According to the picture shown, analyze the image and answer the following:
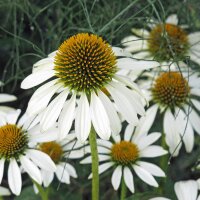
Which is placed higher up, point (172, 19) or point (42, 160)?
point (172, 19)

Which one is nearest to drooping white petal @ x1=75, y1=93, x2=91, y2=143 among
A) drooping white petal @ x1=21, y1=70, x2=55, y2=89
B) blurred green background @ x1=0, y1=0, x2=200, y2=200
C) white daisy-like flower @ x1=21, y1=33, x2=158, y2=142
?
white daisy-like flower @ x1=21, y1=33, x2=158, y2=142

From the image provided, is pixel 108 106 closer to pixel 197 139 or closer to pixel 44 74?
pixel 44 74

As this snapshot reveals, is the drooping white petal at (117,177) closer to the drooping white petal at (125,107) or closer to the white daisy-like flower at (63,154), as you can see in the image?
the white daisy-like flower at (63,154)

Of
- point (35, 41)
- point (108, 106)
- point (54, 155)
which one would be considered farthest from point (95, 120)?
point (35, 41)

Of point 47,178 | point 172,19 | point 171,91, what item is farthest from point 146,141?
point 172,19

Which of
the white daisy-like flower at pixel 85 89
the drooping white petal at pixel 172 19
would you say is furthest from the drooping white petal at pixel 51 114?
the drooping white petal at pixel 172 19

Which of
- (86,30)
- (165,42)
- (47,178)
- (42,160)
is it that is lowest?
(47,178)

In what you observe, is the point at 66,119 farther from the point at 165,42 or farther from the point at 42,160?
the point at 165,42
